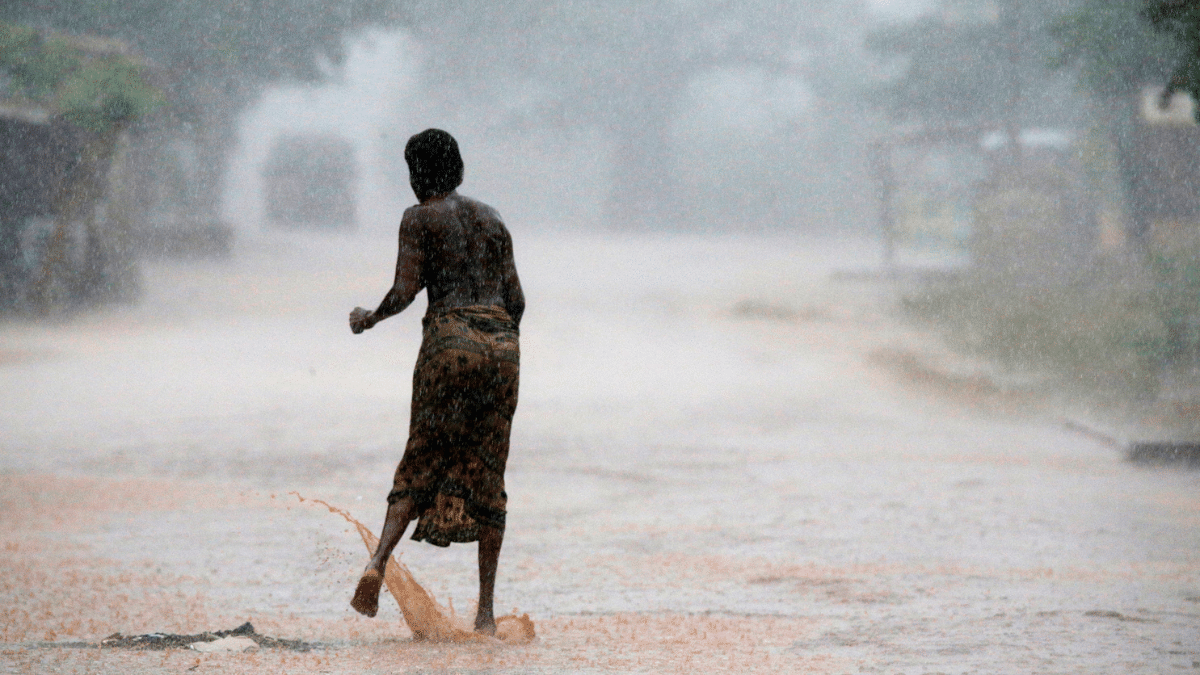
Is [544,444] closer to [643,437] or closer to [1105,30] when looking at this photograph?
[643,437]

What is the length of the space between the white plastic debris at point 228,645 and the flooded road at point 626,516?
114mm

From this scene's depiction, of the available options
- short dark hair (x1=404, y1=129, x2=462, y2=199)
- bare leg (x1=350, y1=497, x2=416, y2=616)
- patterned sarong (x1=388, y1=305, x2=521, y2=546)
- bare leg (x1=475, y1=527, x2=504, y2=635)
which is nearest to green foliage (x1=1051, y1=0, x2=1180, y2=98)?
short dark hair (x1=404, y1=129, x2=462, y2=199)

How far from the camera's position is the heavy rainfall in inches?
178

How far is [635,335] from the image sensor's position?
2069 cm

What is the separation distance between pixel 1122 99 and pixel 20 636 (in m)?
19.2

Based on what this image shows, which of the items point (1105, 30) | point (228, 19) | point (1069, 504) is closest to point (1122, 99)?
point (1105, 30)

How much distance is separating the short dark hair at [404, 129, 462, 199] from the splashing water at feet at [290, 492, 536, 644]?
1089 mm

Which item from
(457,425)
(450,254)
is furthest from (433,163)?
(457,425)

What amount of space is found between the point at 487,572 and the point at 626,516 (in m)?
3.37

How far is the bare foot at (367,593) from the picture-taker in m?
3.44

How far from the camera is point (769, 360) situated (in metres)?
18.2

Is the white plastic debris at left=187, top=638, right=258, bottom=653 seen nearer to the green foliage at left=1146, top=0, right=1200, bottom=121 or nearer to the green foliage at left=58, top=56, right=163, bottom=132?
the green foliage at left=1146, top=0, right=1200, bottom=121

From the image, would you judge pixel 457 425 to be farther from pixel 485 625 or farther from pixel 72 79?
pixel 72 79

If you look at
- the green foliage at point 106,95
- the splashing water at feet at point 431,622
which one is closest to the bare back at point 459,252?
the splashing water at feet at point 431,622
